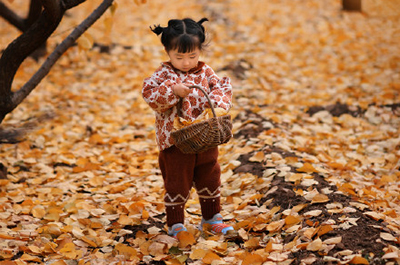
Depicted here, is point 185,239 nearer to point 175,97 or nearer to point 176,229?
point 176,229

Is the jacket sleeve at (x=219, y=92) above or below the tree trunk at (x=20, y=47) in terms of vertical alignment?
below

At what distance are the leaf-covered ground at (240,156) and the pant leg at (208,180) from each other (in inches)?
7.1

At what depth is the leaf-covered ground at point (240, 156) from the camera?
257 cm

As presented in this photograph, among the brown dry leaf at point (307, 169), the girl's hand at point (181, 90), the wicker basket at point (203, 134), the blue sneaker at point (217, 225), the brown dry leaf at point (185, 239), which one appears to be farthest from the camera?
the brown dry leaf at point (307, 169)

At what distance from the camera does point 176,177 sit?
2.63m

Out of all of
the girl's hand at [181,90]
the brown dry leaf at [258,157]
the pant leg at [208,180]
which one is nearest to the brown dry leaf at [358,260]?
the pant leg at [208,180]

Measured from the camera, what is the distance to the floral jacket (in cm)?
248

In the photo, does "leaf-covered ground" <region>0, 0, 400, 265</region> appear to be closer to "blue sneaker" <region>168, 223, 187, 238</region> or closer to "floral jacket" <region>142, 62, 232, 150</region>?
A: "blue sneaker" <region>168, 223, 187, 238</region>

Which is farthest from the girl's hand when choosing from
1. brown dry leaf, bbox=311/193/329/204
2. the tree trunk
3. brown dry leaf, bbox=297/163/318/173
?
brown dry leaf, bbox=297/163/318/173

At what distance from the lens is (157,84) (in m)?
2.54

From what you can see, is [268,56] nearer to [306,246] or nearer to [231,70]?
[231,70]

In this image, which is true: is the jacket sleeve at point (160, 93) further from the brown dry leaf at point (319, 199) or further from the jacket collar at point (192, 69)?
the brown dry leaf at point (319, 199)

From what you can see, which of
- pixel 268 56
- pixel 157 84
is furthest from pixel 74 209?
pixel 268 56

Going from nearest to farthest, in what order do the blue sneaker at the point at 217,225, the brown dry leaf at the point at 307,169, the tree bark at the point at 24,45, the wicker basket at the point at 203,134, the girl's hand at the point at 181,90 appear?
the wicker basket at the point at 203,134 → the girl's hand at the point at 181,90 → the blue sneaker at the point at 217,225 → the tree bark at the point at 24,45 → the brown dry leaf at the point at 307,169
